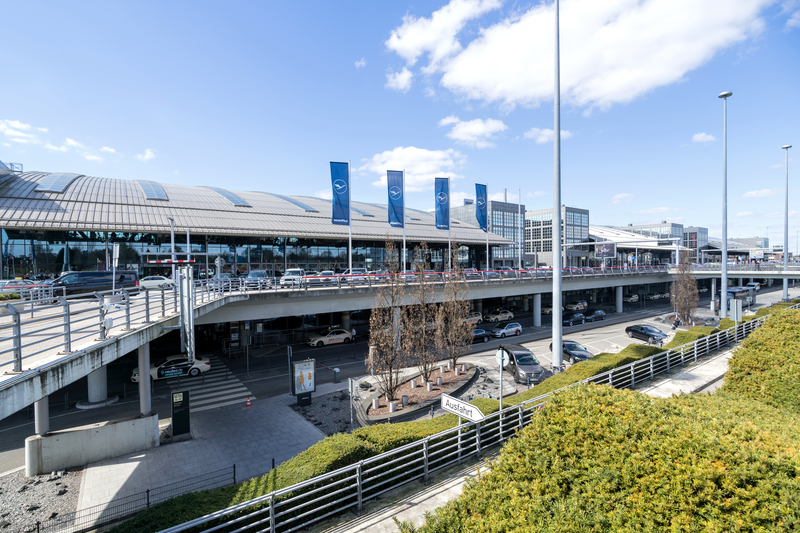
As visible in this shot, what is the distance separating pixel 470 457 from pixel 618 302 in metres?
47.9

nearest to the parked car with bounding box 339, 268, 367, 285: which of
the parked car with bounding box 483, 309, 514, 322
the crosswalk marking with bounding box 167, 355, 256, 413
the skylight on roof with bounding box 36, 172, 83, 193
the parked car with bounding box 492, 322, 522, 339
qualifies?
the crosswalk marking with bounding box 167, 355, 256, 413

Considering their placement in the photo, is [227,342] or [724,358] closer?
[724,358]

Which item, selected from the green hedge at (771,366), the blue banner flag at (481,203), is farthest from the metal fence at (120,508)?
the blue banner flag at (481,203)

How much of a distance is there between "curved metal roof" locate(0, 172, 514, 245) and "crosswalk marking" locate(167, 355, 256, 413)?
12541 mm

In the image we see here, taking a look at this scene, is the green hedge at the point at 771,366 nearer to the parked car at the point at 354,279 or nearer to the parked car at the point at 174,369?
the parked car at the point at 354,279

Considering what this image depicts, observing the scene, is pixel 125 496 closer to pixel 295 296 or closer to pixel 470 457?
pixel 470 457

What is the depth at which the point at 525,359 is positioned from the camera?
66.7 ft

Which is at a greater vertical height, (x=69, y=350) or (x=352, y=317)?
(x=69, y=350)

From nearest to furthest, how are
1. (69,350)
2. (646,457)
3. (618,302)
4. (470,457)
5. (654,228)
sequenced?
(646,457), (69,350), (470,457), (618,302), (654,228)

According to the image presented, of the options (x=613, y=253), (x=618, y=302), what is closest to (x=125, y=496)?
(x=613, y=253)

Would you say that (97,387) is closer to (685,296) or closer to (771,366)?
(771,366)

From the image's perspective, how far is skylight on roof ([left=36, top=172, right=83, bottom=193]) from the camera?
31642 mm

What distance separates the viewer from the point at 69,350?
739 cm

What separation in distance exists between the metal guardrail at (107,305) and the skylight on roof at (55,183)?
16.1 meters
